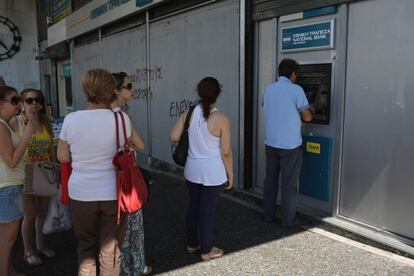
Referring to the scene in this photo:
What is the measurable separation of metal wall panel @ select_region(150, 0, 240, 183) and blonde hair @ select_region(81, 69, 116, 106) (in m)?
3.40

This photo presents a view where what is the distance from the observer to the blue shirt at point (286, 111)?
444cm

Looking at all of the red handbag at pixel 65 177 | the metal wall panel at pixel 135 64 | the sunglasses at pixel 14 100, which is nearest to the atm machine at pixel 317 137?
the red handbag at pixel 65 177

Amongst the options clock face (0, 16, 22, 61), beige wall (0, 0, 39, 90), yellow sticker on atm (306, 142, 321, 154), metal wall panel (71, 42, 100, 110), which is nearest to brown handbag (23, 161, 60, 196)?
yellow sticker on atm (306, 142, 321, 154)

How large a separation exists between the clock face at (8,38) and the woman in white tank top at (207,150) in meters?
16.6

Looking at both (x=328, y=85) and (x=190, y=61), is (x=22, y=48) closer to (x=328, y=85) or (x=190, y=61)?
(x=190, y=61)

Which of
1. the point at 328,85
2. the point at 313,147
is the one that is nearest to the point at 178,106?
the point at 313,147

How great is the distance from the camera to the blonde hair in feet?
8.66

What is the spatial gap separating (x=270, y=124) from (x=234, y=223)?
1.12m

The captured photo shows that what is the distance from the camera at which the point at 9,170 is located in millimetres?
3115

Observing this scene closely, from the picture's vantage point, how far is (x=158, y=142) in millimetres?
8234

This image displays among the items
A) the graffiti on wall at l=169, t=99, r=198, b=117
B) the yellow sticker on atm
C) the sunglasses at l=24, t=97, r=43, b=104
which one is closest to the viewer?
the sunglasses at l=24, t=97, r=43, b=104

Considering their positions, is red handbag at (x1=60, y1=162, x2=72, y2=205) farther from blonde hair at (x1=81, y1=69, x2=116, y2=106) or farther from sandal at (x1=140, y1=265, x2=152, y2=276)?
sandal at (x1=140, y1=265, x2=152, y2=276)

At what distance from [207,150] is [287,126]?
123cm

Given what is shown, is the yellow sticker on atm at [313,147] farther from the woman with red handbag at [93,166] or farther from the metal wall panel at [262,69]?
the woman with red handbag at [93,166]
